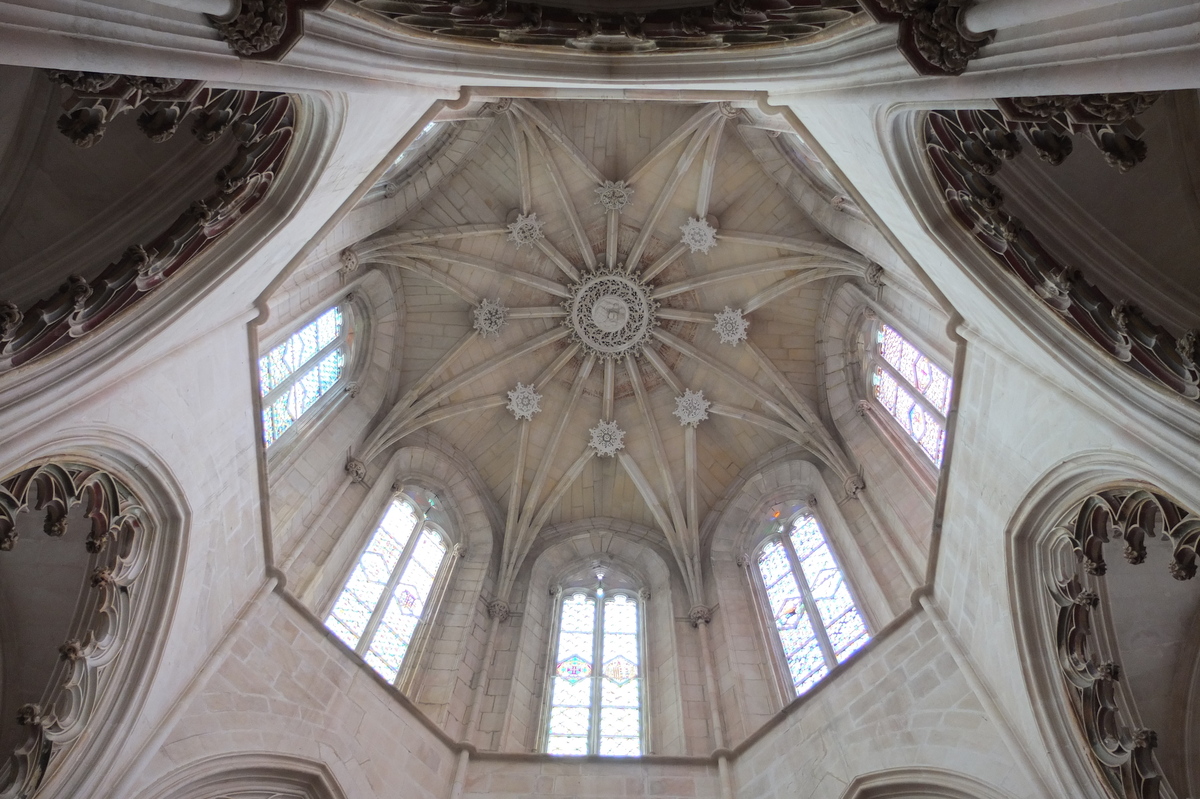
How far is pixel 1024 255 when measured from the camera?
6.45 metres

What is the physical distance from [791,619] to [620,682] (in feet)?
7.67

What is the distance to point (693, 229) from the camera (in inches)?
548

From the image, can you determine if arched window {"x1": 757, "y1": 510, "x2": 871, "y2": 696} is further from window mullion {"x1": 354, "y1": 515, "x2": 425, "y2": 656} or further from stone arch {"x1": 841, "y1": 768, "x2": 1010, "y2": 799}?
window mullion {"x1": 354, "y1": 515, "x2": 425, "y2": 656}

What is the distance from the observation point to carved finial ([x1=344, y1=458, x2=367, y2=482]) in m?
11.9

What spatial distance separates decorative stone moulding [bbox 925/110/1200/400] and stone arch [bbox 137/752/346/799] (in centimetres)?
707

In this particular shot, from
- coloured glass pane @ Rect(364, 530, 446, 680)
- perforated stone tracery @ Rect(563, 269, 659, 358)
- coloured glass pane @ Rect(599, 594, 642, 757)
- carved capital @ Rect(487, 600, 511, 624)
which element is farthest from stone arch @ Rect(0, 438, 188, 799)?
perforated stone tracery @ Rect(563, 269, 659, 358)

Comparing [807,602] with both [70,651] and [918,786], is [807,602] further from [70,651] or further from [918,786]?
[70,651]

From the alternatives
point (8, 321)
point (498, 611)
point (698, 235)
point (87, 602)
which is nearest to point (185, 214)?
point (8, 321)

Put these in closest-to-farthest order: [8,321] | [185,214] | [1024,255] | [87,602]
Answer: [8,321] < [1024,255] < [185,214] < [87,602]

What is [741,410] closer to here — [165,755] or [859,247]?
[859,247]

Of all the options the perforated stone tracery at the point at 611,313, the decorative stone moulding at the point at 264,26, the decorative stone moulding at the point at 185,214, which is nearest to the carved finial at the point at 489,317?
the perforated stone tracery at the point at 611,313

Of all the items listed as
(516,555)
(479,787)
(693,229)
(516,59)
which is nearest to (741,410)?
(693,229)

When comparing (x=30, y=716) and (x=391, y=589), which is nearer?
(x=30, y=716)

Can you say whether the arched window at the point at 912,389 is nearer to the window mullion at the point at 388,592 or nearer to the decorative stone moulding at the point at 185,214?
the window mullion at the point at 388,592
